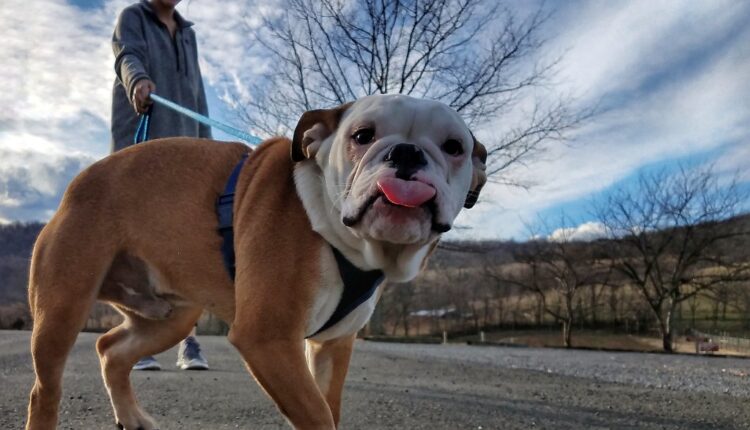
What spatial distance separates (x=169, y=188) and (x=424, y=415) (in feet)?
8.31

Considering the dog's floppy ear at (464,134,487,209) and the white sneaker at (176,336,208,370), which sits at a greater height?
the dog's floppy ear at (464,134,487,209)

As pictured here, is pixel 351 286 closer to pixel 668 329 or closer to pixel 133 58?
pixel 133 58

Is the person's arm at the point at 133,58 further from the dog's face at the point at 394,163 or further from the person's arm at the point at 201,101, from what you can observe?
the dog's face at the point at 394,163

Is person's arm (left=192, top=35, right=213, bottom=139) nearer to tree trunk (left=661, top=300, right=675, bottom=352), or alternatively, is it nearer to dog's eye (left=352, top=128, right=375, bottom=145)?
dog's eye (left=352, top=128, right=375, bottom=145)

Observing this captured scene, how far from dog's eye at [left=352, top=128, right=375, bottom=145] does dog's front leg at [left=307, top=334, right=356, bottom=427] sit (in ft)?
3.19

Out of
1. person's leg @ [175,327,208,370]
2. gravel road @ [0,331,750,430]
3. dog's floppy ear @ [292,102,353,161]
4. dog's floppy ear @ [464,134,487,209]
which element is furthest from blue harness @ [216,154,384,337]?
person's leg @ [175,327,208,370]

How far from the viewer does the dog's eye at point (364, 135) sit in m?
2.18

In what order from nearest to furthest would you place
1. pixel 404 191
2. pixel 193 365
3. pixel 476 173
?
pixel 404 191 < pixel 476 173 < pixel 193 365

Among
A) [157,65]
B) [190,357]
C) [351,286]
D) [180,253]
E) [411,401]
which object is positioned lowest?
[411,401]

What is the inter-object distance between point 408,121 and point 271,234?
673 millimetres

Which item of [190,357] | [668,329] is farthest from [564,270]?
[190,357]

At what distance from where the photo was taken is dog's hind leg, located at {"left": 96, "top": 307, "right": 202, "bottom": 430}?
3.07 meters

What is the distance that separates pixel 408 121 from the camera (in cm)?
218

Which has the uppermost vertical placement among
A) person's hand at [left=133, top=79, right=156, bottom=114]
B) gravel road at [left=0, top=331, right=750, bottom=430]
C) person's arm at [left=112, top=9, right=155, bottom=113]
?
person's arm at [left=112, top=9, right=155, bottom=113]
